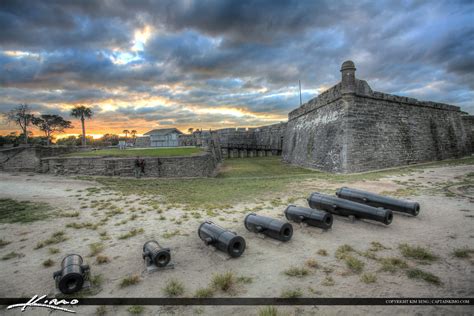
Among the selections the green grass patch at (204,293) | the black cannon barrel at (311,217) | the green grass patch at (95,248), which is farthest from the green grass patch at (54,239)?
the black cannon barrel at (311,217)

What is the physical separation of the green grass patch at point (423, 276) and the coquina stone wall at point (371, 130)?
11.3 m

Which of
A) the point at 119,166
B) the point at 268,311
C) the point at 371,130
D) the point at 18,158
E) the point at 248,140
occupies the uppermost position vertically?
the point at 248,140

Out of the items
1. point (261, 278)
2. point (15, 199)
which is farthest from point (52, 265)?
point (15, 199)

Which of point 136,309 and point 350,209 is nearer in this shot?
point 136,309

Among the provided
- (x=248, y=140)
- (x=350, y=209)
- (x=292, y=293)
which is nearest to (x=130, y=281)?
(x=292, y=293)

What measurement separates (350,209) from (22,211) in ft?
→ 29.5

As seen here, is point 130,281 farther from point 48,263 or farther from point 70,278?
point 48,263

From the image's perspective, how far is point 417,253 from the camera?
3.81m

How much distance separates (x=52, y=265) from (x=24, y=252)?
1025mm

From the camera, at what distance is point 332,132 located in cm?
1579

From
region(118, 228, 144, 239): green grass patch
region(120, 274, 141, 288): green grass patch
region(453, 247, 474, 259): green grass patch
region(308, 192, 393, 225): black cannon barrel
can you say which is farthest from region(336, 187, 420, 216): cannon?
region(120, 274, 141, 288): green grass patch

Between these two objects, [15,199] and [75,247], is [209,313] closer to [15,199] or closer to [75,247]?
[75,247]

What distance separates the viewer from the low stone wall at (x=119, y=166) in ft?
46.0

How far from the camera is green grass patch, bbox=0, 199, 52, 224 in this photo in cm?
620
